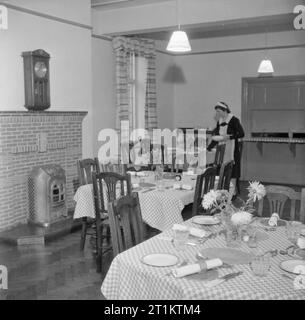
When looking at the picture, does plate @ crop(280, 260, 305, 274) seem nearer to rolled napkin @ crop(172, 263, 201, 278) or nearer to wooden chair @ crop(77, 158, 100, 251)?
rolled napkin @ crop(172, 263, 201, 278)

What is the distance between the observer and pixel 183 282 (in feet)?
6.78

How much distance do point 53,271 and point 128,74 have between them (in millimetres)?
4443

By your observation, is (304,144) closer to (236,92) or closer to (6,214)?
(236,92)

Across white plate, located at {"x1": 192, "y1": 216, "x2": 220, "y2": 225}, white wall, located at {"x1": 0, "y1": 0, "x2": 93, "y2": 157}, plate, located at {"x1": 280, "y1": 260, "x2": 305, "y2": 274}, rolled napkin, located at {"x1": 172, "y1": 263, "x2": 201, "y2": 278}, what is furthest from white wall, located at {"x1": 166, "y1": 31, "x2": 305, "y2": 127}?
rolled napkin, located at {"x1": 172, "y1": 263, "x2": 201, "y2": 278}

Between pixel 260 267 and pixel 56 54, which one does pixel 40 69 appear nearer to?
pixel 56 54

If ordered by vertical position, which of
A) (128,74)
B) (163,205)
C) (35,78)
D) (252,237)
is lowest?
(163,205)

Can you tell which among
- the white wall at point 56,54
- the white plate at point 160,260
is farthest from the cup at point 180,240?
the white wall at point 56,54

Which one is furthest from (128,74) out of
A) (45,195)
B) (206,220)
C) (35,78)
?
(206,220)

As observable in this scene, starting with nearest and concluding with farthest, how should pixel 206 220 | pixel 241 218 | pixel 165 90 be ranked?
pixel 241 218
pixel 206 220
pixel 165 90

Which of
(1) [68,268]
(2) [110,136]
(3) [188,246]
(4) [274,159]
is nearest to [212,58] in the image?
(4) [274,159]

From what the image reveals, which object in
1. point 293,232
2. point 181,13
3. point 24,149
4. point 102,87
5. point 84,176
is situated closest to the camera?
point 293,232

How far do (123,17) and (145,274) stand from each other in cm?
533

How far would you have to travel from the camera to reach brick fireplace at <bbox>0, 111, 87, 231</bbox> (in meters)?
5.18

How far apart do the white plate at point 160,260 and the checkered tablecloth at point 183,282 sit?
0.11ft
